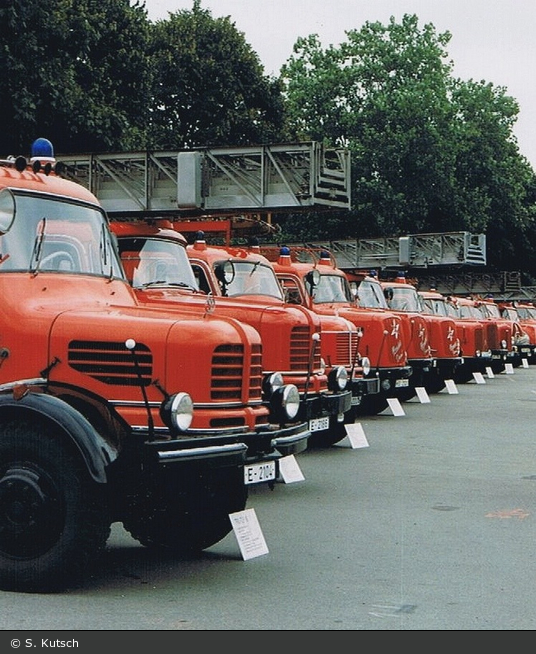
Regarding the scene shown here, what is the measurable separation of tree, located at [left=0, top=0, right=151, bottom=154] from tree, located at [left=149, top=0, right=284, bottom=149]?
11.6 meters

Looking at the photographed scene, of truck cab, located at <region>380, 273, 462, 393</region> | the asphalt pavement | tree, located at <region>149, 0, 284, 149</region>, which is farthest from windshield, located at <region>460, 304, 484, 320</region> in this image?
the asphalt pavement

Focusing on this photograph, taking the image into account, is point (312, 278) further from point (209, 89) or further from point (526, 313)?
point (209, 89)

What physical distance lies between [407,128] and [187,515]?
46.0 meters

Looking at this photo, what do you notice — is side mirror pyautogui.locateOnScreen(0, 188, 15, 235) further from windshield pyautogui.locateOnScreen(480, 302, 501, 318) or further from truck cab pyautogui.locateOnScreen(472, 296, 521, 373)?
windshield pyautogui.locateOnScreen(480, 302, 501, 318)

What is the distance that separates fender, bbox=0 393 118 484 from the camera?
6820mm

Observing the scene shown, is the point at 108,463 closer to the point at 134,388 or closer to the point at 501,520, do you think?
the point at 134,388

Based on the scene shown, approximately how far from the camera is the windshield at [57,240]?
7.85 metres

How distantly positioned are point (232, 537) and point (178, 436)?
204 cm

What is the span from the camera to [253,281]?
13.8m

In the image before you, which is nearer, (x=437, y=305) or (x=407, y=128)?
→ (x=437, y=305)

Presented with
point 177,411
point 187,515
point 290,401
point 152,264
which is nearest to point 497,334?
point 152,264

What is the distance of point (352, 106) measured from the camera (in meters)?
54.3

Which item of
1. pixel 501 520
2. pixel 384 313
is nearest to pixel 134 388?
pixel 501 520

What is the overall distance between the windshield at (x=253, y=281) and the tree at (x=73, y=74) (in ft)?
48.0
